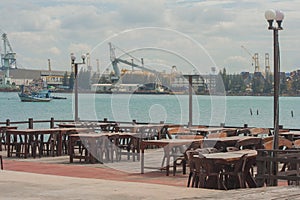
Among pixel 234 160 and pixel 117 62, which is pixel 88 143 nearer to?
pixel 117 62

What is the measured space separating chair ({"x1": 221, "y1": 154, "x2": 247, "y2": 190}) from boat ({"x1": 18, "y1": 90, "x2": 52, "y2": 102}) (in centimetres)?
11344

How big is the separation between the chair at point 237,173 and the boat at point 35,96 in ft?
372

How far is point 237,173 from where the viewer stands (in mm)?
11977

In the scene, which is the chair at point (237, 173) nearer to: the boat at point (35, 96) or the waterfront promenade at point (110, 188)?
the waterfront promenade at point (110, 188)

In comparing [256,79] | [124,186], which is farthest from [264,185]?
[256,79]

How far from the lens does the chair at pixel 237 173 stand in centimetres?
1198

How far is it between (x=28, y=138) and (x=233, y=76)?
24.7 meters

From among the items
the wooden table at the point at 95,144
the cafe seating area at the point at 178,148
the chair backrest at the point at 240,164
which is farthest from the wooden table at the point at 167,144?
the chair backrest at the point at 240,164

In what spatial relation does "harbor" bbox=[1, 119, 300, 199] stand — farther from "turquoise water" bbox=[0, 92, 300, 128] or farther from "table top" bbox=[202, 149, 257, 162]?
"turquoise water" bbox=[0, 92, 300, 128]

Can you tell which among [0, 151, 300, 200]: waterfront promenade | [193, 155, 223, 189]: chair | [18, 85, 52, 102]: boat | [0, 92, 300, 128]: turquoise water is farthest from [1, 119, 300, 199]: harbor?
[18, 85, 52, 102]: boat

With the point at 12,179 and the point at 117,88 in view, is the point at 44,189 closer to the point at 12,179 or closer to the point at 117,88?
the point at 12,179

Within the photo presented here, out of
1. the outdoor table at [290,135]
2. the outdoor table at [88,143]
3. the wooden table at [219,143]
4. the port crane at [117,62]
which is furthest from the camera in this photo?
the port crane at [117,62]

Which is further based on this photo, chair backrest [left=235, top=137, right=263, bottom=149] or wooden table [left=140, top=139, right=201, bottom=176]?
wooden table [left=140, top=139, right=201, bottom=176]

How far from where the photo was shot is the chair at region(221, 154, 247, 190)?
11977mm
